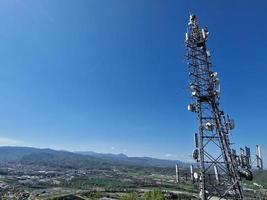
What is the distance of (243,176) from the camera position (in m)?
14.4

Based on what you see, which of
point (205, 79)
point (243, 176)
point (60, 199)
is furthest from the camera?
point (60, 199)

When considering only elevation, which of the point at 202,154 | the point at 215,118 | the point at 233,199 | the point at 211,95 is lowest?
the point at 233,199

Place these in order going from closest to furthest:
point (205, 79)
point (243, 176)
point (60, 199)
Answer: point (243, 176)
point (205, 79)
point (60, 199)

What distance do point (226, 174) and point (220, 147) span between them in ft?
4.58

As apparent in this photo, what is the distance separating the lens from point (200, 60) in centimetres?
1555

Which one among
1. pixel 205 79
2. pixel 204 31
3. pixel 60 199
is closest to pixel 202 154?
pixel 205 79

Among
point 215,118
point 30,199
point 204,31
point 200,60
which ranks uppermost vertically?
point 204,31

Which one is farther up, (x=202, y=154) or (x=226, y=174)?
(x=202, y=154)

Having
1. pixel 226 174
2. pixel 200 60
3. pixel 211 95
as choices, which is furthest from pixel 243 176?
pixel 200 60

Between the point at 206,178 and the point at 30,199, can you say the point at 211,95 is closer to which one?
the point at 206,178

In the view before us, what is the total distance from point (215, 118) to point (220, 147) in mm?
1502

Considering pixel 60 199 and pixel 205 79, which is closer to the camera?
pixel 205 79

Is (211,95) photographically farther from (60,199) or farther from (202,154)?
(60,199)

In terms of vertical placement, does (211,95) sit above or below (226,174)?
above
